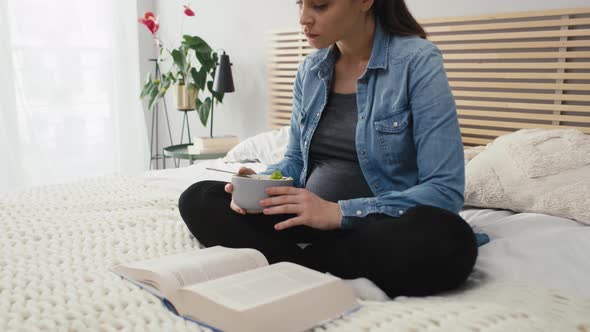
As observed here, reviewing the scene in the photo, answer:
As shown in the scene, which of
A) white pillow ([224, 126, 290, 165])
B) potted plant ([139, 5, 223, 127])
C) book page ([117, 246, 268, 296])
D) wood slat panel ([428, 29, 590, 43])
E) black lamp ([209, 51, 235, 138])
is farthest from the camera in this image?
potted plant ([139, 5, 223, 127])

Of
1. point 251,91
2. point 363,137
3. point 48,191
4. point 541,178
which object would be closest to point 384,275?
point 363,137

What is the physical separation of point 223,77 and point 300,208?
2.13 metres

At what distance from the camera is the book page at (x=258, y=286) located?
2.44 ft

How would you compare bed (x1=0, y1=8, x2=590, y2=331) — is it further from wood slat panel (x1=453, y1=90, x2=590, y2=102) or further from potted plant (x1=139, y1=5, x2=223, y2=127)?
potted plant (x1=139, y1=5, x2=223, y2=127)

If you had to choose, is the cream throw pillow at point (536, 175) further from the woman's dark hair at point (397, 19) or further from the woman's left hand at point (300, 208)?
the woman's left hand at point (300, 208)

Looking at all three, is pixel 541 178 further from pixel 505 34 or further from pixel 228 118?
pixel 228 118

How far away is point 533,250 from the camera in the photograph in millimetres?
1202

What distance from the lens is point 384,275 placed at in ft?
3.28

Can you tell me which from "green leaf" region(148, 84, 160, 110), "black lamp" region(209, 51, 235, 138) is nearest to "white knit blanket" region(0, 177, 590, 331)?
"black lamp" region(209, 51, 235, 138)

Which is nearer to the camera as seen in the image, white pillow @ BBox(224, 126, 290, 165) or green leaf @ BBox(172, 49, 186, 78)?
white pillow @ BBox(224, 126, 290, 165)

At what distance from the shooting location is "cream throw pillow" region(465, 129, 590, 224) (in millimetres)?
1474

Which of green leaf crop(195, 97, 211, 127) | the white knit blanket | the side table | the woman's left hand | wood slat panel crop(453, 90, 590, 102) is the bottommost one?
the side table

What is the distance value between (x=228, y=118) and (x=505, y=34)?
1926mm

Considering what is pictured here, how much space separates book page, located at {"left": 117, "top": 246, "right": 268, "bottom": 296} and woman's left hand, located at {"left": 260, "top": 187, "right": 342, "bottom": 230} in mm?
120
